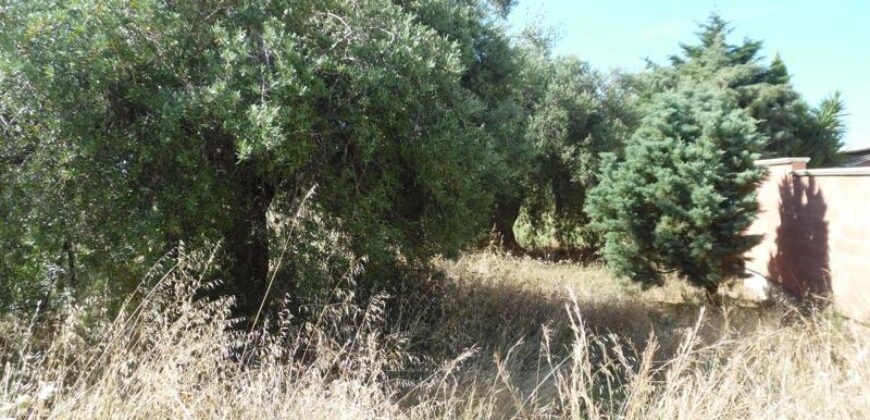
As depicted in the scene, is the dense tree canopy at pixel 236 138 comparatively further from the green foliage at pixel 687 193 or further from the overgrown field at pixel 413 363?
the green foliage at pixel 687 193

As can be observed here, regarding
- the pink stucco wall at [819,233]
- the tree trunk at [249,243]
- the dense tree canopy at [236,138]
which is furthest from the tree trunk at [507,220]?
the tree trunk at [249,243]

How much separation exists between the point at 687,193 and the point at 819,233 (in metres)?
1.95

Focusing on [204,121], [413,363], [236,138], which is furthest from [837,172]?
[204,121]

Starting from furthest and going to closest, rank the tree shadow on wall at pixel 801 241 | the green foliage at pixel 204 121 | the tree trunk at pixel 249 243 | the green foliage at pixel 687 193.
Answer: the green foliage at pixel 687 193, the tree shadow on wall at pixel 801 241, the tree trunk at pixel 249 243, the green foliage at pixel 204 121

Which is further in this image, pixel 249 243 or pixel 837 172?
pixel 837 172

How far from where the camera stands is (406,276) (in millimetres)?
6301

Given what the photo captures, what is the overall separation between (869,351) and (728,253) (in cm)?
557

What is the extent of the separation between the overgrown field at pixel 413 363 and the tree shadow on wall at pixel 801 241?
162 cm

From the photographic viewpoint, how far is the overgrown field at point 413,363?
3156 mm

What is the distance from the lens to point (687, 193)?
8.73m

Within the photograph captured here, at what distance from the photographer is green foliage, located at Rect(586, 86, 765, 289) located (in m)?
8.55

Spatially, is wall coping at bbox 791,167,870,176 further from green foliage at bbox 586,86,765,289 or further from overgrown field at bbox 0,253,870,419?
overgrown field at bbox 0,253,870,419

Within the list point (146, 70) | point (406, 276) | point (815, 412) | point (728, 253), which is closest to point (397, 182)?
point (406, 276)

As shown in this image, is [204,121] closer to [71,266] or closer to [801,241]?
[71,266]
